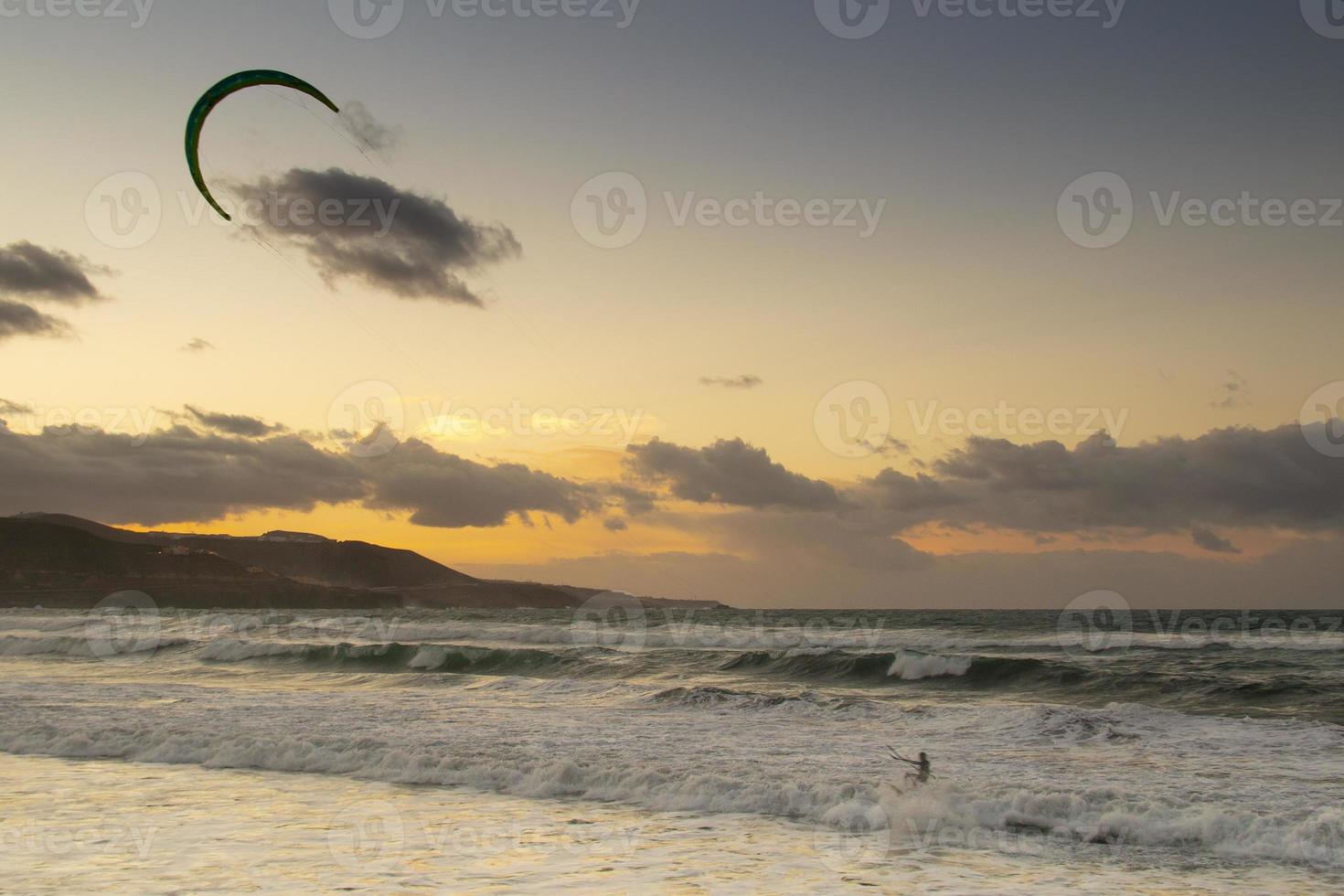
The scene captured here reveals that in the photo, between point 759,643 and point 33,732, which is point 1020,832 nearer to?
point 33,732

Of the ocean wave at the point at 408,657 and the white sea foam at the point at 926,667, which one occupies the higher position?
the white sea foam at the point at 926,667

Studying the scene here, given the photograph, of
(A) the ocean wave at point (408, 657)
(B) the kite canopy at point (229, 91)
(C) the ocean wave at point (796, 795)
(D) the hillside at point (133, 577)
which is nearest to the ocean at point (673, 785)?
(C) the ocean wave at point (796, 795)

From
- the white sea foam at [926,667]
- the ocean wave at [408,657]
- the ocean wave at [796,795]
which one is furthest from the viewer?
the ocean wave at [408,657]

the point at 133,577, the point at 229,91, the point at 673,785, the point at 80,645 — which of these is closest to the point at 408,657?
the point at 80,645

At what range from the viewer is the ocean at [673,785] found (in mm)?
8344

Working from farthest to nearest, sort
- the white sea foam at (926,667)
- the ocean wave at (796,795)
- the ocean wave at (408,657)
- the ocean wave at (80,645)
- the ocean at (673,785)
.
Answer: the ocean wave at (80,645) → the ocean wave at (408,657) → the white sea foam at (926,667) → the ocean wave at (796,795) → the ocean at (673,785)

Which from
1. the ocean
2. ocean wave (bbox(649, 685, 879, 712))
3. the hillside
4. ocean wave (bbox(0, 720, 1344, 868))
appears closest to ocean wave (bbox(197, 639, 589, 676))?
the ocean

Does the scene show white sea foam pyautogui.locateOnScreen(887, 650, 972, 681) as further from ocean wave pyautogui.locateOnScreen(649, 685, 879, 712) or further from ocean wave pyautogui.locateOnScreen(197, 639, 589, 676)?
ocean wave pyautogui.locateOnScreen(197, 639, 589, 676)

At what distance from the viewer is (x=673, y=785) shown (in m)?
11.9

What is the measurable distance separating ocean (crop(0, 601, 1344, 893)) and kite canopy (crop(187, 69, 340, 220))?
1197cm

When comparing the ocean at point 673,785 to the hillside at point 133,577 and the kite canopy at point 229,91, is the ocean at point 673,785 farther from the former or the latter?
the hillside at point 133,577

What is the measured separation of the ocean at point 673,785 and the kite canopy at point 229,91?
12.0 metres

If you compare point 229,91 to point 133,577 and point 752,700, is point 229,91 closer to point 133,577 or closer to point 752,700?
Result: point 752,700

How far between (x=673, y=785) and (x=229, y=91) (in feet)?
56.4
